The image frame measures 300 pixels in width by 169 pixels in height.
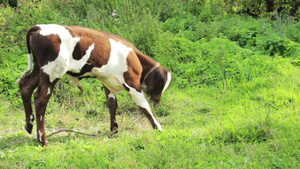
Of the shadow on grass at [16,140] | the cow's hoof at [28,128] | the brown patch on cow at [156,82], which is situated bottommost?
the shadow on grass at [16,140]

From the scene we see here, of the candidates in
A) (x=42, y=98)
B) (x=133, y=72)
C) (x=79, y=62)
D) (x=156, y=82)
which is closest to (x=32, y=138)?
(x=42, y=98)

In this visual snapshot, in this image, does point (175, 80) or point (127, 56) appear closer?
point (127, 56)

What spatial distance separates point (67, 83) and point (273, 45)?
4.36 metres

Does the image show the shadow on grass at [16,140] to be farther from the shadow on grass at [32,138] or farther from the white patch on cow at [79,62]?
the white patch on cow at [79,62]

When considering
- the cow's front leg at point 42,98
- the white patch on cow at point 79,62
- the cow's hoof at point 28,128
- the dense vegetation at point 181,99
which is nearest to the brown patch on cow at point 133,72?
the white patch on cow at point 79,62

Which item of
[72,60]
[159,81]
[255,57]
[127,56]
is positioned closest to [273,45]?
[255,57]

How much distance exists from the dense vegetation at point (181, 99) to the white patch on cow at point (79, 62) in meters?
0.92

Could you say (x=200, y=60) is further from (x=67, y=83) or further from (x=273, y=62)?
(x=67, y=83)

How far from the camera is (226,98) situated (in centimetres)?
646

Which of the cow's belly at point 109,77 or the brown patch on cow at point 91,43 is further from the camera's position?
the cow's belly at point 109,77

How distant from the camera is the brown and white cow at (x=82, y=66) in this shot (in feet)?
14.4

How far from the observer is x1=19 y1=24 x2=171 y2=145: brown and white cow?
4.39 m

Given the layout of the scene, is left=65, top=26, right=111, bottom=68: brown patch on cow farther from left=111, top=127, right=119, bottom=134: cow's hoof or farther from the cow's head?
left=111, top=127, right=119, bottom=134: cow's hoof

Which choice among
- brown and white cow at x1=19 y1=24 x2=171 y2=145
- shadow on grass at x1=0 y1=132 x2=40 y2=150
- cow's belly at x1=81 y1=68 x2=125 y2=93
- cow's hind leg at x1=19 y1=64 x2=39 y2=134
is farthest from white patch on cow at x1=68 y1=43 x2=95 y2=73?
shadow on grass at x1=0 y1=132 x2=40 y2=150
